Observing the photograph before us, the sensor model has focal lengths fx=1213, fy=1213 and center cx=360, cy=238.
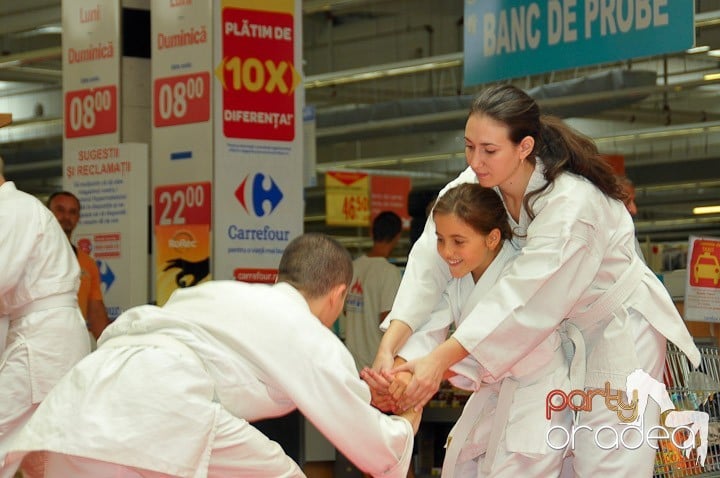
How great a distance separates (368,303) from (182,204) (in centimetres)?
165

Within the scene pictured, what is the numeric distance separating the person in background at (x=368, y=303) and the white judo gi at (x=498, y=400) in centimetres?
548

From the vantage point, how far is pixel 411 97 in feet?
58.6

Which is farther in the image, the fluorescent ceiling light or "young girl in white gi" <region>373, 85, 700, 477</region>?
the fluorescent ceiling light

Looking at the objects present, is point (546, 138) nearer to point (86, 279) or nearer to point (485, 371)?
point (485, 371)

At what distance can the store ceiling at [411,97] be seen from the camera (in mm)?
13633

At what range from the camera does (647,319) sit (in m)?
3.53

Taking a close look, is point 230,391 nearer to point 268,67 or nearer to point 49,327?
point 49,327

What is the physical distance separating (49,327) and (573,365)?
2.89 meters

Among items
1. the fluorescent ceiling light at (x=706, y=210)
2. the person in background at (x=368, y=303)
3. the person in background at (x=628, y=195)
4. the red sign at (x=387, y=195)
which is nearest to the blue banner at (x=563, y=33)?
the person in background at (x=628, y=195)

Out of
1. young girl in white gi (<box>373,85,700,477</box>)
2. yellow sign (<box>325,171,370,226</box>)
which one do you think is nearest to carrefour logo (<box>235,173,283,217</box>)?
young girl in white gi (<box>373,85,700,477</box>)

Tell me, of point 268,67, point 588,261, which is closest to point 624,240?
point 588,261

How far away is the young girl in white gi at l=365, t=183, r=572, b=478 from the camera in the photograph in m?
3.47

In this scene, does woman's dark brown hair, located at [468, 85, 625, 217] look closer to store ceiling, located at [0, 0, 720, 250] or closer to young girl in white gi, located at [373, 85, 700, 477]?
young girl in white gi, located at [373, 85, 700, 477]

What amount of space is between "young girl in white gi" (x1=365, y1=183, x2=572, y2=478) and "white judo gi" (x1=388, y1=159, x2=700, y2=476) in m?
0.07
